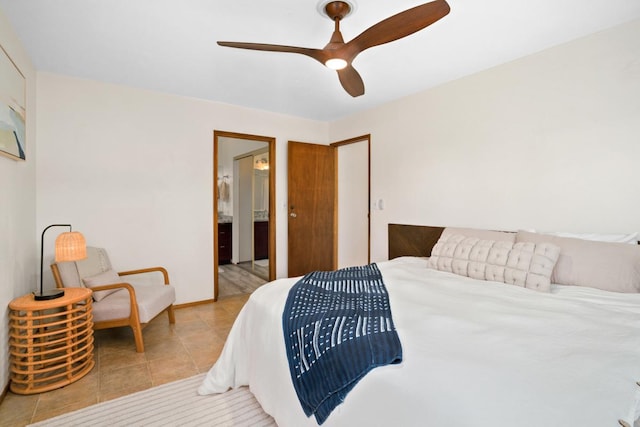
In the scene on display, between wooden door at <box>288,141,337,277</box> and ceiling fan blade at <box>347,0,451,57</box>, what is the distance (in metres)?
2.73

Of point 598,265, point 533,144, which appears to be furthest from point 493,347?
point 533,144

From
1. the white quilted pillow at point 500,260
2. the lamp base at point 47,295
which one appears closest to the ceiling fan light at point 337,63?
the white quilted pillow at point 500,260

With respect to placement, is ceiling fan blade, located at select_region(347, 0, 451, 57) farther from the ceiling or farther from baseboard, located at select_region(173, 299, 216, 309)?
baseboard, located at select_region(173, 299, 216, 309)

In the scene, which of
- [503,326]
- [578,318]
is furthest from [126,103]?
[578,318]

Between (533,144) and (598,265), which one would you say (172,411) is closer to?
(598,265)

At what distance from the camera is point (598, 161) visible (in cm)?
225

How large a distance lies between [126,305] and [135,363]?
46 centimetres

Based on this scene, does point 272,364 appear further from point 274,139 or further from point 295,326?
point 274,139

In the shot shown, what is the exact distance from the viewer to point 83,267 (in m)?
2.69

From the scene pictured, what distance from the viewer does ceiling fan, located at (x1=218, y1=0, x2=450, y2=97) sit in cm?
150

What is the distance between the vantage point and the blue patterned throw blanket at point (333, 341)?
3.80 feet

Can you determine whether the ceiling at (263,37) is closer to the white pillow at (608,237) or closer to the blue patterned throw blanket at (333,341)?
the white pillow at (608,237)

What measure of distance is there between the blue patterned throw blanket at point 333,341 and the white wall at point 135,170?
2.38 metres

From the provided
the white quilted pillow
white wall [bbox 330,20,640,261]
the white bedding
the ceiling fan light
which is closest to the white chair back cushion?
the white bedding
